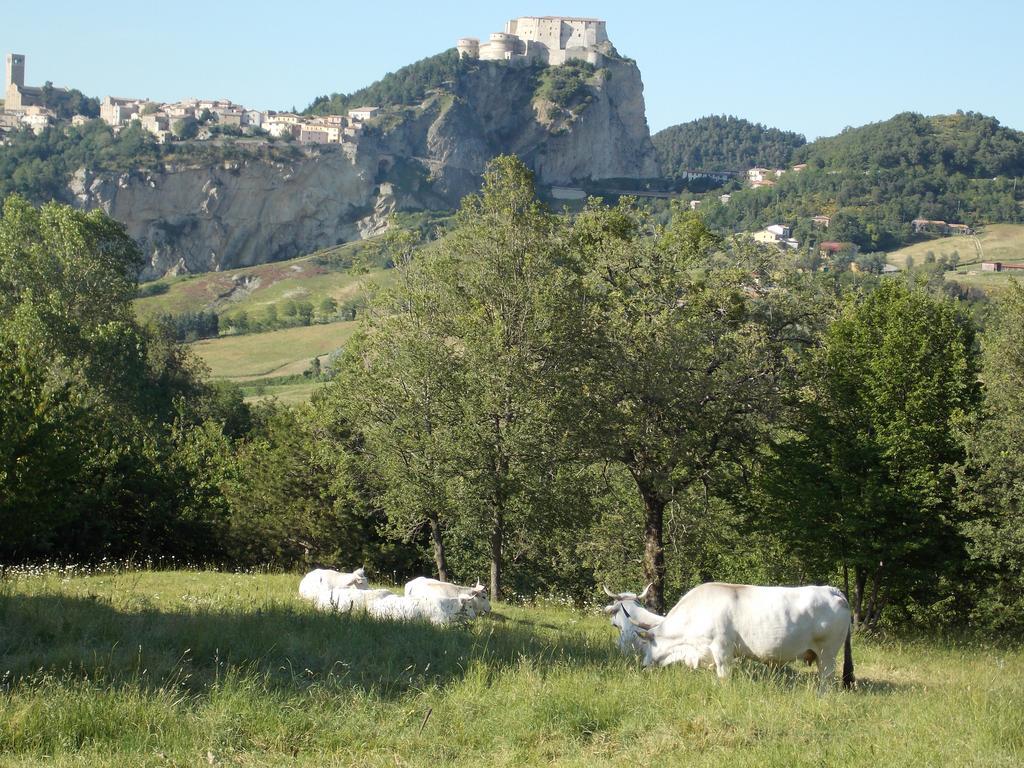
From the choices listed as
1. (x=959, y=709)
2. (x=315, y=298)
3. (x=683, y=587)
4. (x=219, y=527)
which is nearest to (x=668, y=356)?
(x=959, y=709)

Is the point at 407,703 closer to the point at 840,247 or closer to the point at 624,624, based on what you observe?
the point at 624,624

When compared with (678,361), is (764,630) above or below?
below

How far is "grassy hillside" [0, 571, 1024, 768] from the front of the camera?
7.23 metres

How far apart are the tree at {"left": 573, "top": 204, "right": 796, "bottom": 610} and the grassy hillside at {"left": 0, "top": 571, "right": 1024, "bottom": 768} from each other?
28.5ft

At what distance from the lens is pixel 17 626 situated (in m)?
9.66

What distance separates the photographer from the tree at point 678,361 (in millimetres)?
19766

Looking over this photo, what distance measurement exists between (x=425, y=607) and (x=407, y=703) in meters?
5.75

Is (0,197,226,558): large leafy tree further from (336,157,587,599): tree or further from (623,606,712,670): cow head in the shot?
(623,606,712,670): cow head

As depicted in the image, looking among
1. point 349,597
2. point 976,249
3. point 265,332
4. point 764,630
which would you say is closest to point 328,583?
point 349,597

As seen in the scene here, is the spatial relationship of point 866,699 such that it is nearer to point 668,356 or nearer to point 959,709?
point 959,709

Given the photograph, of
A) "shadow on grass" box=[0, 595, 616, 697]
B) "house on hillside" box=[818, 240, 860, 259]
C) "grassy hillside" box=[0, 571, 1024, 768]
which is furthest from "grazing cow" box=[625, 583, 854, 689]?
"house on hillside" box=[818, 240, 860, 259]

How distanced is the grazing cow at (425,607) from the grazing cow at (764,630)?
3.67 m

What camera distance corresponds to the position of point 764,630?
11.0m

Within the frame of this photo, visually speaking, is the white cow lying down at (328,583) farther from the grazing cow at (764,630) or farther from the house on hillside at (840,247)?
the house on hillside at (840,247)
